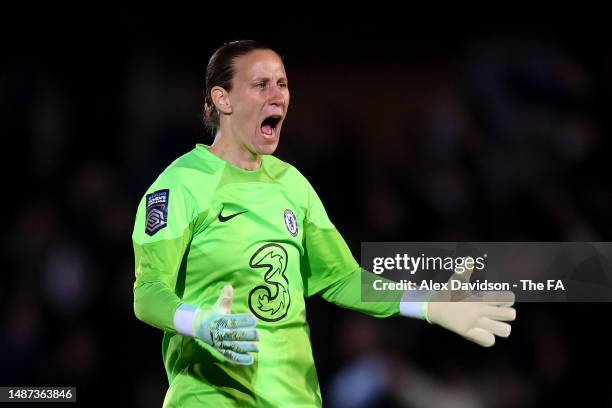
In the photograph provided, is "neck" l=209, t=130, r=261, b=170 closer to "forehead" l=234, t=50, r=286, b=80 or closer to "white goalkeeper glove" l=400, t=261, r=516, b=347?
"forehead" l=234, t=50, r=286, b=80

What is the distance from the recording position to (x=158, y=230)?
2953 mm

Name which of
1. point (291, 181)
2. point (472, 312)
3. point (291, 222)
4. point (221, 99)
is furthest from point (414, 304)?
point (221, 99)

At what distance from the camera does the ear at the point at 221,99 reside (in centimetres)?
331

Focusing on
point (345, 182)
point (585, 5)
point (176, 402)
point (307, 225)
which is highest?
point (585, 5)

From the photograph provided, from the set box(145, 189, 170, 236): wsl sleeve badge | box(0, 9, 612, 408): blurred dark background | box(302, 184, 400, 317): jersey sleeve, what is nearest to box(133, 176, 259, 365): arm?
box(145, 189, 170, 236): wsl sleeve badge

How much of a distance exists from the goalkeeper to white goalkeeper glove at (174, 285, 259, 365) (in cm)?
6

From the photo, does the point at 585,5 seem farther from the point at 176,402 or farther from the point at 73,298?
the point at 176,402

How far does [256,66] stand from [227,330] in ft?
3.24

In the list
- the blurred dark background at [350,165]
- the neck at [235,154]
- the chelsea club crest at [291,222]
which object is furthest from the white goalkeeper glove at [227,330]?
the blurred dark background at [350,165]

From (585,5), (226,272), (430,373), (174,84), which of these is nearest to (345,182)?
(430,373)

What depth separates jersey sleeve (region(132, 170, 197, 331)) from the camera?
9.25 feet

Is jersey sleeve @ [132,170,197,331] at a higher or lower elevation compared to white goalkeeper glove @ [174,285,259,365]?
higher

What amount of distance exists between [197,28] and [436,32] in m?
1.48

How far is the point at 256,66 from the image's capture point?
10.7ft
